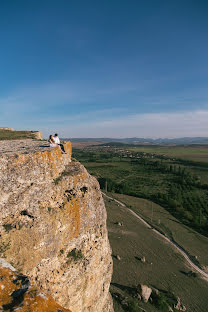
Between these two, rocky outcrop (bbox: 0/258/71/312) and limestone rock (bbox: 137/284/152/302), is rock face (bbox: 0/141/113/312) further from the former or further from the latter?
limestone rock (bbox: 137/284/152/302)

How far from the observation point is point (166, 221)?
42.9 meters

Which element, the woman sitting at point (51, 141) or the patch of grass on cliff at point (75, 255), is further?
the woman sitting at point (51, 141)

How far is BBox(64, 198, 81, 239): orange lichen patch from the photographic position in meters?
8.16

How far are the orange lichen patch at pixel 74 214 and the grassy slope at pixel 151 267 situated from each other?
13659mm

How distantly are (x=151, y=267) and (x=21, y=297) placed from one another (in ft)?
85.3

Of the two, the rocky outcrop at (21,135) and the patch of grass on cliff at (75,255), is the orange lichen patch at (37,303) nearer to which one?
the patch of grass on cliff at (75,255)

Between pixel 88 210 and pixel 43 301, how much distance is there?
5777mm

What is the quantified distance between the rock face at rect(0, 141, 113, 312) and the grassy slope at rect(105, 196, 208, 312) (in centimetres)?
1166

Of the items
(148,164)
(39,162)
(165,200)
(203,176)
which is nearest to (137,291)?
(39,162)

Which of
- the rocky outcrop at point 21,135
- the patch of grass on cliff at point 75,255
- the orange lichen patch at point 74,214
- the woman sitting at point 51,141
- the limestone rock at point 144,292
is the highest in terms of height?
the rocky outcrop at point 21,135

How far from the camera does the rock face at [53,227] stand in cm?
650

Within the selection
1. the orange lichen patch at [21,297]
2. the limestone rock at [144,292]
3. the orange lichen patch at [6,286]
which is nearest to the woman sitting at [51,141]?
the orange lichen patch at [6,286]

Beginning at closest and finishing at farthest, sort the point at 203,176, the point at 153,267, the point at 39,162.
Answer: the point at 39,162 < the point at 153,267 < the point at 203,176

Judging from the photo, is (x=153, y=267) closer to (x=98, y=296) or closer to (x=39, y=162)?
(x=98, y=296)
